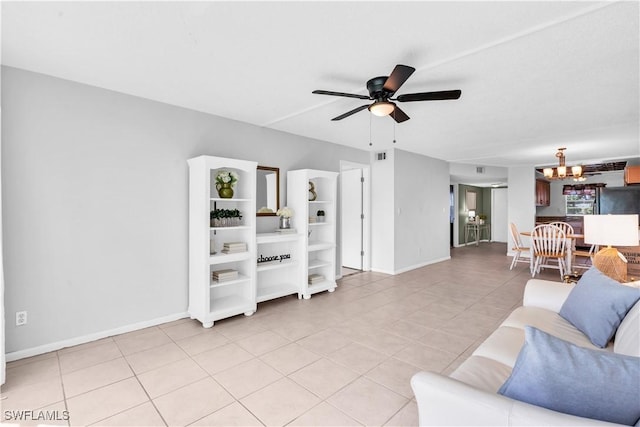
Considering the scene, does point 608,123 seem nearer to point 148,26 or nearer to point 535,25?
point 535,25

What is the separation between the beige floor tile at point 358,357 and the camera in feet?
8.00

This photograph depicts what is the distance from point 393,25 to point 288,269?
335cm

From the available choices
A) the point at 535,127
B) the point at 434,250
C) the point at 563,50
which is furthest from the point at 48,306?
the point at 434,250

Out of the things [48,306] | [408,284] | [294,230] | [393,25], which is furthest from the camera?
[408,284]

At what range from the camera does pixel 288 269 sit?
4.45m

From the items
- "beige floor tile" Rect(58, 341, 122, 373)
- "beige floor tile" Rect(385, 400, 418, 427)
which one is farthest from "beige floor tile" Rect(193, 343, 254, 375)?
"beige floor tile" Rect(385, 400, 418, 427)

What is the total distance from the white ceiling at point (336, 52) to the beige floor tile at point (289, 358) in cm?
239

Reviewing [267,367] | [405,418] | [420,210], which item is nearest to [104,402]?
[267,367]

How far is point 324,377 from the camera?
2.28m

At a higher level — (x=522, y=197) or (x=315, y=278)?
(x=522, y=197)

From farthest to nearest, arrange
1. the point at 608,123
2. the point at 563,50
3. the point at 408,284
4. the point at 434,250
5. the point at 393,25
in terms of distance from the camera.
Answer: the point at 434,250 → the point at 408,284 → the point at 608,123 → the point at 563,50 → the point at 393,25

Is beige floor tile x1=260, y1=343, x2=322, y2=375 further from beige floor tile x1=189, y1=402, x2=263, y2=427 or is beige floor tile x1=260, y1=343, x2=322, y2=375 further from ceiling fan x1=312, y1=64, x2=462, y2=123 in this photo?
ceiling fan x1=312, y1=64, x2=462, y2=123

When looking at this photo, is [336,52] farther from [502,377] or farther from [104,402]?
[104,402]

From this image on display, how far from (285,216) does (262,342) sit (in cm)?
177
